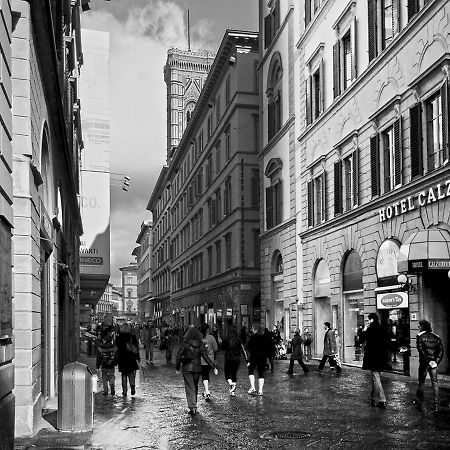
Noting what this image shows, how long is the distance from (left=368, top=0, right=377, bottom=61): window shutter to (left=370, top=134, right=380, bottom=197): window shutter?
2.93m

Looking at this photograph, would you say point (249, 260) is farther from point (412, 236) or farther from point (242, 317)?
point (412, 236)

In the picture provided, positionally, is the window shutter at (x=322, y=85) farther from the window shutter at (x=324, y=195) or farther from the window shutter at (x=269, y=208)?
the window shutter at (x=269, y=208)

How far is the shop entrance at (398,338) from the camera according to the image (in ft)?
75.3

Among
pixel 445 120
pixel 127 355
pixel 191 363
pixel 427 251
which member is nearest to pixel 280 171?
pixel 445 120

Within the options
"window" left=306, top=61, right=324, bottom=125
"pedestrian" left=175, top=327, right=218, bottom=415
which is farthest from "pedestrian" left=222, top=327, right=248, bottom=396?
"window" left=306, top=61, right=324, bottom=125

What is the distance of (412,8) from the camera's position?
22297mm

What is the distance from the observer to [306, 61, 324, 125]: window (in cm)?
3219

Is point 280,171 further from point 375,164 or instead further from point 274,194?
point 375,164

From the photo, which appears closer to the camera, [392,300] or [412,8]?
[412,8]

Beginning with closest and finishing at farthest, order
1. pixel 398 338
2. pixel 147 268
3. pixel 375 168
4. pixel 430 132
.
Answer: pixel 430 132
pixel 398 338
pixel 375 168
pixel 147 268

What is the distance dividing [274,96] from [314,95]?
7698 millimetres

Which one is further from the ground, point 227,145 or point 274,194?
point 227,145

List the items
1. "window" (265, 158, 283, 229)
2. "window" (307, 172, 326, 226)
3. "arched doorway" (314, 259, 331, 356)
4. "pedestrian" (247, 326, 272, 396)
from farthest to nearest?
"window" (265, 158, 283, 229)
"arched doorway" (314, 259, 331, 356)
"window" (307, 172, 326, 226)
"pedestrian" (247, 326, 272, 396)

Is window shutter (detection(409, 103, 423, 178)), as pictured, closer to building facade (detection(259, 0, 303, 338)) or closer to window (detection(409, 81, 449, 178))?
window (detection(409, 81, 449, 178))
